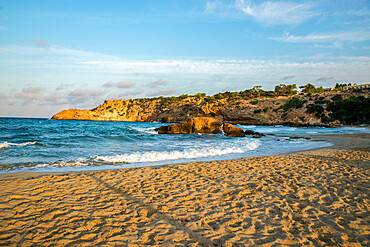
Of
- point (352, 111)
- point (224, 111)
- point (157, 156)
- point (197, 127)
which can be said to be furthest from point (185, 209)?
point (224, 111)

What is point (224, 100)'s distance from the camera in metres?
95.9

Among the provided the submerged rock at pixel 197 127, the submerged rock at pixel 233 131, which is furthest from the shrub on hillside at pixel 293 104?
the submerged rock at pixel 233 131

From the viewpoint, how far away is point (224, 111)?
80562 mm

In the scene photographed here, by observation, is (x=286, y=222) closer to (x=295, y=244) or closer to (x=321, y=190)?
(x=295, y=244)

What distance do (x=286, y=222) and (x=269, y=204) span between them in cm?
82

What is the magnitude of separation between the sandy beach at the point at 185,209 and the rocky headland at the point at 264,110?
2717cm

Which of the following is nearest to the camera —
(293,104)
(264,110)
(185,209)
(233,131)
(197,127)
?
(185,209)

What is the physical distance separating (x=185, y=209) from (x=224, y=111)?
77708 millimetres

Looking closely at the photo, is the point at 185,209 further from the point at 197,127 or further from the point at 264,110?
the point at 264,110

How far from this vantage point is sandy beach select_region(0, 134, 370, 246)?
3.48 m

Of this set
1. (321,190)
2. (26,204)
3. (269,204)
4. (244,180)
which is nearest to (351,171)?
(321,190)

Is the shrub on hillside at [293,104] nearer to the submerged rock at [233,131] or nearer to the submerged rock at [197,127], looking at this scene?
the submerged rock at [197,127]

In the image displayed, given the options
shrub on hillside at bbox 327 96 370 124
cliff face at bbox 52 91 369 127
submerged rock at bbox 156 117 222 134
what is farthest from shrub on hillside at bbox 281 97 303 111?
submerged rock at bbox 156 117 222 134

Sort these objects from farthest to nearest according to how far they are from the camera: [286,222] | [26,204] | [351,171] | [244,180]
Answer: [351,171] → [244,180] → [26,204] → [286,222]
